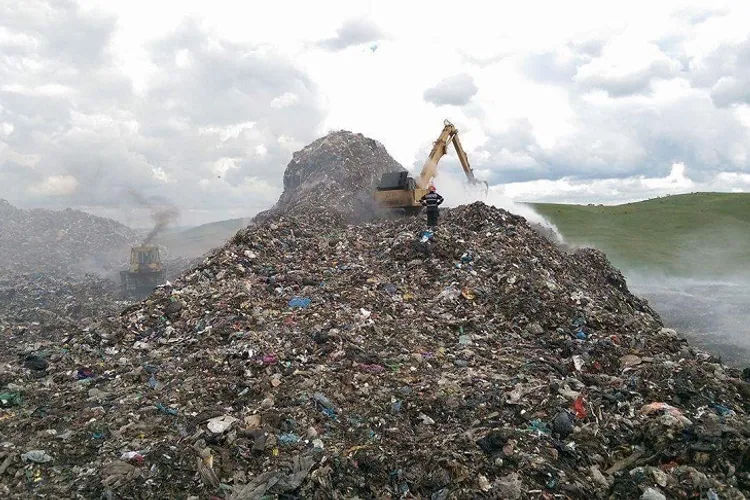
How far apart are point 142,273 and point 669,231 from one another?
109ft

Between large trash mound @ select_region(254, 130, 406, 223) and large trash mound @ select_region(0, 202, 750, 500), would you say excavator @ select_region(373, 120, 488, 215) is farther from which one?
large trash mound @ select_region(0, 202, 750, 500)

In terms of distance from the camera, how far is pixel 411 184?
18984 mm

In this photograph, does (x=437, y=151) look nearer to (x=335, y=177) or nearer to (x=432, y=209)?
(x=335, y=177)

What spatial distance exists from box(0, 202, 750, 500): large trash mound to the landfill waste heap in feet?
0.09

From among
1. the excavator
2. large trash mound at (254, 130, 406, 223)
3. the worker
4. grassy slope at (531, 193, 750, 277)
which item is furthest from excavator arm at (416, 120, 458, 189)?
grassy slope at (531, 193, 750, 277)

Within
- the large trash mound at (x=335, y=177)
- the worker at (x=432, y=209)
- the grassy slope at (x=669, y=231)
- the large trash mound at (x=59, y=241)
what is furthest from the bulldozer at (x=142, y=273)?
the grassy slope at (x=669, y=231)

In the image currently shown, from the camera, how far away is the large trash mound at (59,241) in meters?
29.8

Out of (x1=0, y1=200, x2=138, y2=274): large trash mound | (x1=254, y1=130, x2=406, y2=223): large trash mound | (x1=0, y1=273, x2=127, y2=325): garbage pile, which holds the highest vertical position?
(x1=254, y1=130, x2=406, y2=223): large trash mound

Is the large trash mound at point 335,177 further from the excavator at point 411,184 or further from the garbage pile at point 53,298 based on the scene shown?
the garbage pile at point 53,298

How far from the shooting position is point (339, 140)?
27.6 m

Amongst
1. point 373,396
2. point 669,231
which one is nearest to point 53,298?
point 373,396

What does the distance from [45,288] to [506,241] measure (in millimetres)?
18765

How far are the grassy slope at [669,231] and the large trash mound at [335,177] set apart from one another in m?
13.7

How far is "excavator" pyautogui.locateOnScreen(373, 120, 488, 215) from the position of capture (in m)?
18.7
